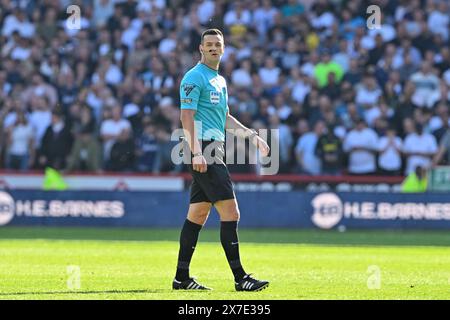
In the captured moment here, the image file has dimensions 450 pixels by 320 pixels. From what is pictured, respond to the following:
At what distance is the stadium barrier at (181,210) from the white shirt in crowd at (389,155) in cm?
130

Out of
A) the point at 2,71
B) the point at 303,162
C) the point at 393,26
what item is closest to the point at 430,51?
the point at 393,26

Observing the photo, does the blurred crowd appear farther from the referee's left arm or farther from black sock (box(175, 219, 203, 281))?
black sock (box(175, 219, 203, 281))

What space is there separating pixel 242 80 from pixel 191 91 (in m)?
14.2

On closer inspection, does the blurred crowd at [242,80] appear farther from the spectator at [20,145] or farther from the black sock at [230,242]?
the black sock at [230,242]

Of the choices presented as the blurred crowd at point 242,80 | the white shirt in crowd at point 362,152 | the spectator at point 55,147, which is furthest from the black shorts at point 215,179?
the spectator at point 55,147

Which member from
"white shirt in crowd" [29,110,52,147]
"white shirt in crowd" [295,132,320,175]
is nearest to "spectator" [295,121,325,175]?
"white shirt in crowd" [295,132,320,175]

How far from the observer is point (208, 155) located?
10719mm

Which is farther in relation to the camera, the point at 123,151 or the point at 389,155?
the point at 123,151

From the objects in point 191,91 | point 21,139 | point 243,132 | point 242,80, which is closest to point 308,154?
point 242,80

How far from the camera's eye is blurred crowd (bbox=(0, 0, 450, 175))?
23.4 meters

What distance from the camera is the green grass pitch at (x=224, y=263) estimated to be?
35.1ft

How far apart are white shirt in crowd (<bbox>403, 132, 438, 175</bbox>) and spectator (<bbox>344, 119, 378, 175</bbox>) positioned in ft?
2.40

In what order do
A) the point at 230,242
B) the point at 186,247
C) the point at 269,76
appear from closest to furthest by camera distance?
the point at 230,242 → the point at 186,247 → the point at 269,76

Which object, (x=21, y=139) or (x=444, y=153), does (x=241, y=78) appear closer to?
(x=444, y=153)
